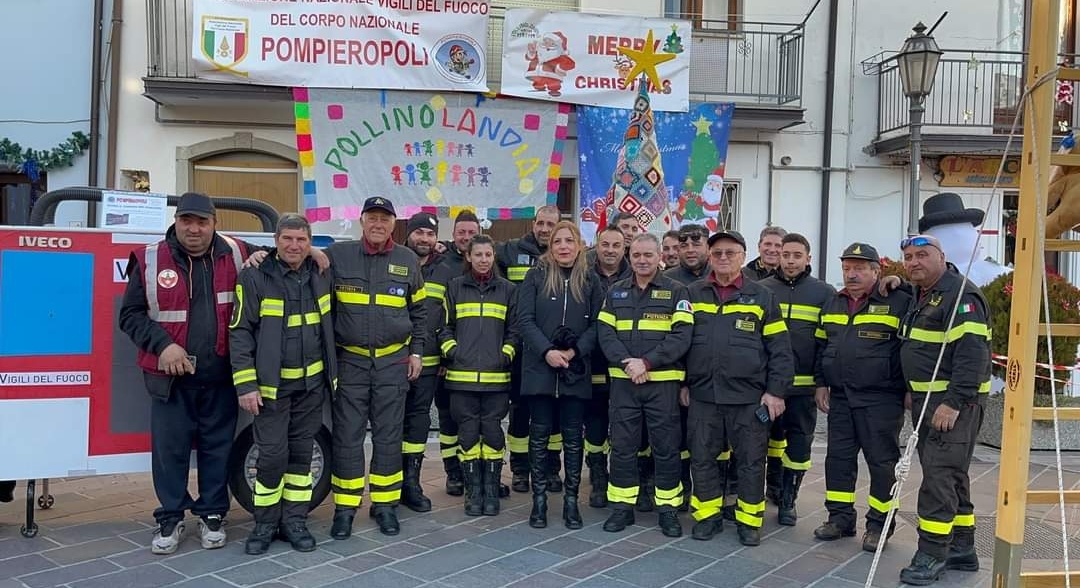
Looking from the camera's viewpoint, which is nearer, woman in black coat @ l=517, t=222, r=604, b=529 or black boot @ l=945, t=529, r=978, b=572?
black boot @ l=945, t=529, r=978, b=572

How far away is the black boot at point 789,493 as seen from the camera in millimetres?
5934

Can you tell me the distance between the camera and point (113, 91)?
440 inches

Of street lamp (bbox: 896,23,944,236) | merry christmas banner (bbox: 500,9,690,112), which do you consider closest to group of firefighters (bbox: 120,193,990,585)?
street lamp (bbox: 896,23,944,236)

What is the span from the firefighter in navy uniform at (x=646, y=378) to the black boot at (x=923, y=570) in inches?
55.4

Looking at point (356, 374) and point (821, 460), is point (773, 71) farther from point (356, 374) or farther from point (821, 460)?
point (356, 374)

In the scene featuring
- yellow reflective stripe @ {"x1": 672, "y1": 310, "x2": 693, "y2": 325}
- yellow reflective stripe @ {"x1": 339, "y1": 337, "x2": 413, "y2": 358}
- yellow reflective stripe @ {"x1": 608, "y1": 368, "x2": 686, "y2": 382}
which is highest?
yellow reflective stripe @ {"x1": 672, "y1": 310, "x2": 693, "y2": 325}

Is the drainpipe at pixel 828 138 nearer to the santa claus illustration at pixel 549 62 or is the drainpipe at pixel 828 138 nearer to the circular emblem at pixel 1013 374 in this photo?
the santa claus illustration at pixel 549 62

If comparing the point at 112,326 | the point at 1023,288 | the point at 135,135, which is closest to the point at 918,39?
the point at 1023,288

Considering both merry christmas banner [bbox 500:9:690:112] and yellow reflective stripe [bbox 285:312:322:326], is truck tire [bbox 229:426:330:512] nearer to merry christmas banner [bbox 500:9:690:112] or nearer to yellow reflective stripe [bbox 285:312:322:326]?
yellow reflective stripe [bbox 285:312:322:326]

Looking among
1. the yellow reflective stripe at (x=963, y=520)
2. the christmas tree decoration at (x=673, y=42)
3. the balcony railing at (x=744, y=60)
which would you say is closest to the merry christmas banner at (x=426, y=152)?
the balcony railing at (x=744, y=60)

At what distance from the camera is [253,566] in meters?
A: 4.90

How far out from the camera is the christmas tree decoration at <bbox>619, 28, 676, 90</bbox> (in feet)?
37.3

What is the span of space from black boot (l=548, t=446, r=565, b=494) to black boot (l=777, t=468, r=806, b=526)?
1629 millimetres

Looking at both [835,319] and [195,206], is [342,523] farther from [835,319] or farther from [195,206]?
[835,319]
